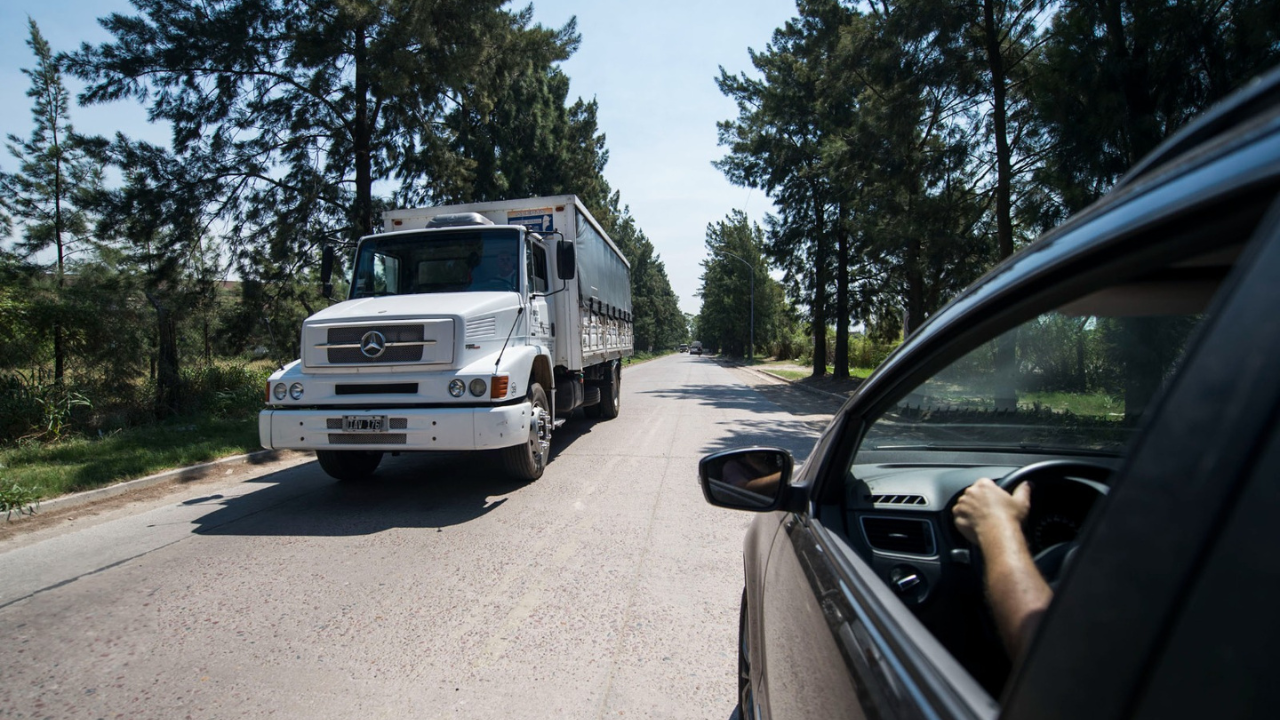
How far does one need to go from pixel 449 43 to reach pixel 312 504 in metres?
10.8

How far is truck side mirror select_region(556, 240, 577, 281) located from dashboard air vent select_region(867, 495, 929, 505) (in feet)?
20.8

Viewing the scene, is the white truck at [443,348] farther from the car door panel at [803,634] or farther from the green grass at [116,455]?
the car door panel at [803,634]

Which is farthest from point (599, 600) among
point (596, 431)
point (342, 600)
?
point (596, 431)

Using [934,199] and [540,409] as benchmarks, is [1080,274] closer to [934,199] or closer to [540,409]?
[540,409]

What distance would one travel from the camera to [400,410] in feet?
20.4

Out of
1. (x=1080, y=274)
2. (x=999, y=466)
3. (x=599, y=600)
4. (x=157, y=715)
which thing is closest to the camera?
(x=1080, y=274)

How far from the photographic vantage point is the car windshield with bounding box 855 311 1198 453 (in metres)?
1.46

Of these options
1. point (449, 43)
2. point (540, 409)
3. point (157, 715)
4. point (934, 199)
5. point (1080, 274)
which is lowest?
point (157, 715)

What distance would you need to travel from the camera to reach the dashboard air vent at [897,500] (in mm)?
2164

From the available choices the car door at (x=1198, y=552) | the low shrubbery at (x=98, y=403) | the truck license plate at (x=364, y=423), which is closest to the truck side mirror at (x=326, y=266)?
the truck license plate at (x=364, y=423)

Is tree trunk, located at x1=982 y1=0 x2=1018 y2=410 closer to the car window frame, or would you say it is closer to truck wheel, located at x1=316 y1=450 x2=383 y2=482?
truck wheel, located at x1=316 y1=450 x2=383 y2=482

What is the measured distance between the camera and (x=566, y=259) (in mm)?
8180

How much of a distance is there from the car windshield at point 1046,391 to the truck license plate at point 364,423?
490cm

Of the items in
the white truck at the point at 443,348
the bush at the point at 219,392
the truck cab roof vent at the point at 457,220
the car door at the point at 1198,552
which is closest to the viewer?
the car door at the point at 1198,552
